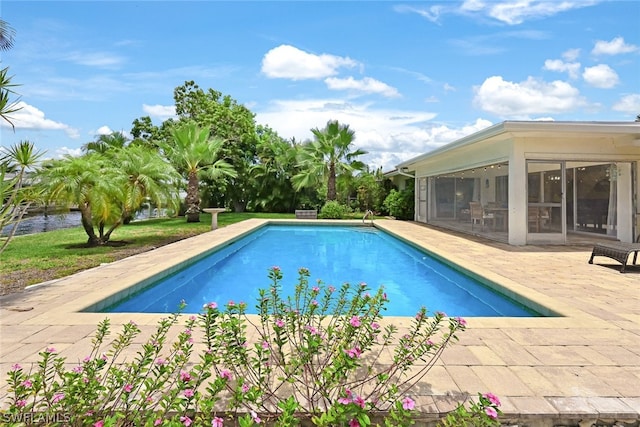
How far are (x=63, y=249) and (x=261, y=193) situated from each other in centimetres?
1664

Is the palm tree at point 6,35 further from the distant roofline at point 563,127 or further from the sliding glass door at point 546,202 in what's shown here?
the sliding glass door at point 546,202

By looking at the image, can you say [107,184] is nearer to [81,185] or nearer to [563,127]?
[81,185]

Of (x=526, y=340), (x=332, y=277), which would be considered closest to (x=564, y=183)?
(x=332, y=277)

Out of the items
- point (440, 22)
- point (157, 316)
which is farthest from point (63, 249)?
point (440, 22)

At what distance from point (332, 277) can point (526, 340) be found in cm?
507

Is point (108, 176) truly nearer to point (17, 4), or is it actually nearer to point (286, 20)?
point (17, 4)

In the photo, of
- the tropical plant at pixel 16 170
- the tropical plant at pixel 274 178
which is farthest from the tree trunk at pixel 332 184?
the tropical plant at pixel 16 170

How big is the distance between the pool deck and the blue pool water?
1.11ft

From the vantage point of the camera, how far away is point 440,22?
498 inches

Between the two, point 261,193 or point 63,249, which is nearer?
point 63,249

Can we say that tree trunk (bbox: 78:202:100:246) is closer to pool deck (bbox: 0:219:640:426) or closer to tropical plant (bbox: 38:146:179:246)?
tropical plant (bbox: 38:146:179:246)

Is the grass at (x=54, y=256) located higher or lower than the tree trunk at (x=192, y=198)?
lower

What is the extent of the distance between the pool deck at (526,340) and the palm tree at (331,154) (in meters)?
14.3

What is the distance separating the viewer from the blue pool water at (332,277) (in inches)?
237
